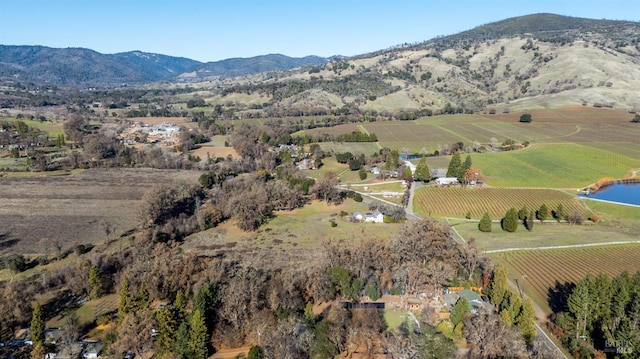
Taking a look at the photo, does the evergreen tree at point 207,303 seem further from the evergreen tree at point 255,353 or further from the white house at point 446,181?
the white house at point 446,181

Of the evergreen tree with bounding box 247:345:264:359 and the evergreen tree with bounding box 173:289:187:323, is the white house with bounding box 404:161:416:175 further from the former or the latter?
the evergreen tree with bounding box 247:345:264:359

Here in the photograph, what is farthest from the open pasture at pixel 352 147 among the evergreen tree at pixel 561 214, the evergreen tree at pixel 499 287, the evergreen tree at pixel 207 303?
the evergreen tree at pixel 207 303

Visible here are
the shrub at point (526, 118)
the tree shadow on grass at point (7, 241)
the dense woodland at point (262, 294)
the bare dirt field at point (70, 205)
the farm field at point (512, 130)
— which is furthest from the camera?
the shrub at point (526, 118)

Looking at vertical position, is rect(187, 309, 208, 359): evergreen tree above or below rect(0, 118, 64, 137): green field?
below

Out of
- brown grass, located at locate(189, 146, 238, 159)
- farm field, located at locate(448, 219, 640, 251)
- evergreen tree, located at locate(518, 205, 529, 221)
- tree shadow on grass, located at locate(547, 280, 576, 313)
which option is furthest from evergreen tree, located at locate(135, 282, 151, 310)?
brown grass, located at locate(189, 146, 238, 159)

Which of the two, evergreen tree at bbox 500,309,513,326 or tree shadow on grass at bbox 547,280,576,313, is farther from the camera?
tree shadow on grass at bbox 547,280,576,313

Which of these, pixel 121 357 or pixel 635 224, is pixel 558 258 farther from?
pixel 121 357
